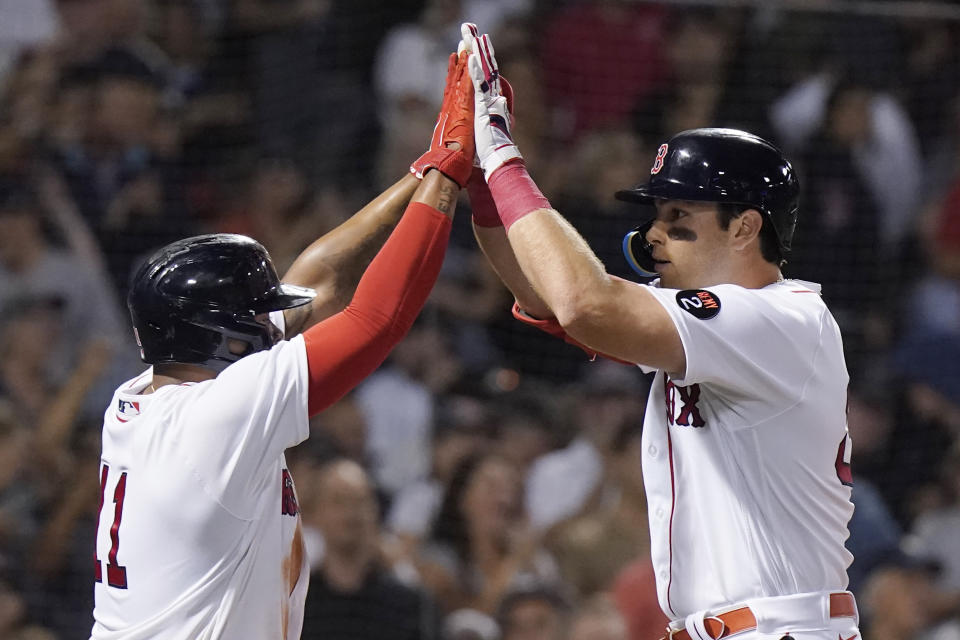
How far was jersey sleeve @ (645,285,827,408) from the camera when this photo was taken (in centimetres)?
284

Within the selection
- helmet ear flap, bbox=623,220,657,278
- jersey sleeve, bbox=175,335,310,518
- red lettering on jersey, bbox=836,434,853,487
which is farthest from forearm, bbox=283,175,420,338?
red lettering on jersey, bbox=836,434,853,487

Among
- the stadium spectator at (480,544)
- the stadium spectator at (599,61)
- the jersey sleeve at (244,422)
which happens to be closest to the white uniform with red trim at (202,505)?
the jersey sleeve at (244,422)

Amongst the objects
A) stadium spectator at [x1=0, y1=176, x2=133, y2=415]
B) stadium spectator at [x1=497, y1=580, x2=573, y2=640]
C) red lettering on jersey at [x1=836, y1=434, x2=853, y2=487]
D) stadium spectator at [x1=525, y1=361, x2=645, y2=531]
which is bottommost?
stadium spectator at [x1=497, y1=580, x2=573, y2=640]

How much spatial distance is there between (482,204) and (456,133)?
0.27m

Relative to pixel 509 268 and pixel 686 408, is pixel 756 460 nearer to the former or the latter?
pixel 686 408

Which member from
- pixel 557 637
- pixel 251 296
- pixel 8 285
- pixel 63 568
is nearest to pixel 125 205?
pixel 8 285

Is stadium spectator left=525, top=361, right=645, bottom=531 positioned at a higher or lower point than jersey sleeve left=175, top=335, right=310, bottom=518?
lower

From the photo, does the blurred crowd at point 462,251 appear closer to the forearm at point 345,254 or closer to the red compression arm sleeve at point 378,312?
the forearm at point 345,254

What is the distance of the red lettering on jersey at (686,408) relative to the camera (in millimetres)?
3074

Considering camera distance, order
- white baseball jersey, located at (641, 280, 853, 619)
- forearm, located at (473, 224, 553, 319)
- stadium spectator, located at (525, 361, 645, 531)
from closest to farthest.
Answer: white baseball jersey, located at (641, 280, 853, 619) → forearm, located at (473, 224, 553, 319) → stadium spectator, located at (525, 361, 645, 531)

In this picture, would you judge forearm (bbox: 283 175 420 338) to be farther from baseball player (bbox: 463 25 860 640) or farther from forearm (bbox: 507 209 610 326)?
forearm (bbox: 507 209 610 326)

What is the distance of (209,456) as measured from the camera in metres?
2.90

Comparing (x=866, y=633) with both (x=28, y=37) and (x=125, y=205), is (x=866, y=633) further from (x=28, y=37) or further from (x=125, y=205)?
(x=28, y=37)

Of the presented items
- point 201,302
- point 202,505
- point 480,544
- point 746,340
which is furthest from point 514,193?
point 480,544
